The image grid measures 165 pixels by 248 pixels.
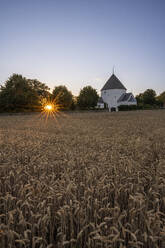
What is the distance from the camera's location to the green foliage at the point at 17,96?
189 ft

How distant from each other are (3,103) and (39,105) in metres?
11.7

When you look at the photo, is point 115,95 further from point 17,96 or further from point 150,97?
point 17,96

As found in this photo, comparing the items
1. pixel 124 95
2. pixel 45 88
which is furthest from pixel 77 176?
pixel 124 95

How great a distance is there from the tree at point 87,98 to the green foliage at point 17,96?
31.8 metres

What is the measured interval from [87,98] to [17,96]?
39957 mm

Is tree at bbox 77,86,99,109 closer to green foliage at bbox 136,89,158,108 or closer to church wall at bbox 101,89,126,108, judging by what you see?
church wall at bbox 101,89,126,108

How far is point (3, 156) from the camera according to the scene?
5.36 metres

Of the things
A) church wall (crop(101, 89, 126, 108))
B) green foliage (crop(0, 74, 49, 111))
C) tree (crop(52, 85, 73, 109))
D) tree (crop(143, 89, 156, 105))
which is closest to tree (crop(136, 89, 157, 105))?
tree (crop(143, 89, 156, 105))

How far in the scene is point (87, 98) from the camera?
8919cm

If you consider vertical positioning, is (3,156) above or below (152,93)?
below

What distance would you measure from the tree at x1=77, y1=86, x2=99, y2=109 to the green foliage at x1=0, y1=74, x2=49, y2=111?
31.8 metres

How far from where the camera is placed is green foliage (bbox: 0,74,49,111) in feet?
189

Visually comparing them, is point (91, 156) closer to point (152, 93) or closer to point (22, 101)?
point (22, 101)

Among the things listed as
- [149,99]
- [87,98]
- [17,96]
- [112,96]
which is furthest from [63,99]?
[149,99]
